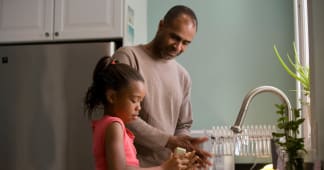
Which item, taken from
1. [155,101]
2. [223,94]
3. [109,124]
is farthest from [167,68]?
[223,94]

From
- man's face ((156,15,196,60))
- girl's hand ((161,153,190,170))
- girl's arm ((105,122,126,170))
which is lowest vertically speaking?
girl's hand ((161,153,190,170))

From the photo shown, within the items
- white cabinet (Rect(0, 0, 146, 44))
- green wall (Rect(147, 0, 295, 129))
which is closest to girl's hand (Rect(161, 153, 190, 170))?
white cabinet (Rect(0, 0, 146, 44))

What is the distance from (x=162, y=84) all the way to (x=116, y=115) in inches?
21.7

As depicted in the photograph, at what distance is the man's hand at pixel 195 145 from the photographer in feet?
4.86

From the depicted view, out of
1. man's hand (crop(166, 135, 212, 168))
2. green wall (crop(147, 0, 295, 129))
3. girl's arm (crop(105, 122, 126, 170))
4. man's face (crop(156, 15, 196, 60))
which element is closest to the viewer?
girl's arm (crop(105, 122, 126, 170))

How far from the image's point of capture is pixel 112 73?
1302mm

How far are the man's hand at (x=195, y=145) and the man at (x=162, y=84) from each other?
0.19 feet

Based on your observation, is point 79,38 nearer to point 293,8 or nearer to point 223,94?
point 223,94

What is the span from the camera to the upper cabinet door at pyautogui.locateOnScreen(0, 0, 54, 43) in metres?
2.75

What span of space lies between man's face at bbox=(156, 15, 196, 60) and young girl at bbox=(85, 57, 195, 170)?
0.43 metres

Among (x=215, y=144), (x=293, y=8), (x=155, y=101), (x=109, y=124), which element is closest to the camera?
(x=109, y=124)

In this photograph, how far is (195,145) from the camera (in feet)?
4.93

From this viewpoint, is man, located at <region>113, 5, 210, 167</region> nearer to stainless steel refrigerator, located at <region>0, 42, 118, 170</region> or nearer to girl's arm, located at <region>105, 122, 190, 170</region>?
girl's arm, located at <region>105, 122, 190, 170</region>

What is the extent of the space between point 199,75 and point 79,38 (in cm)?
93
